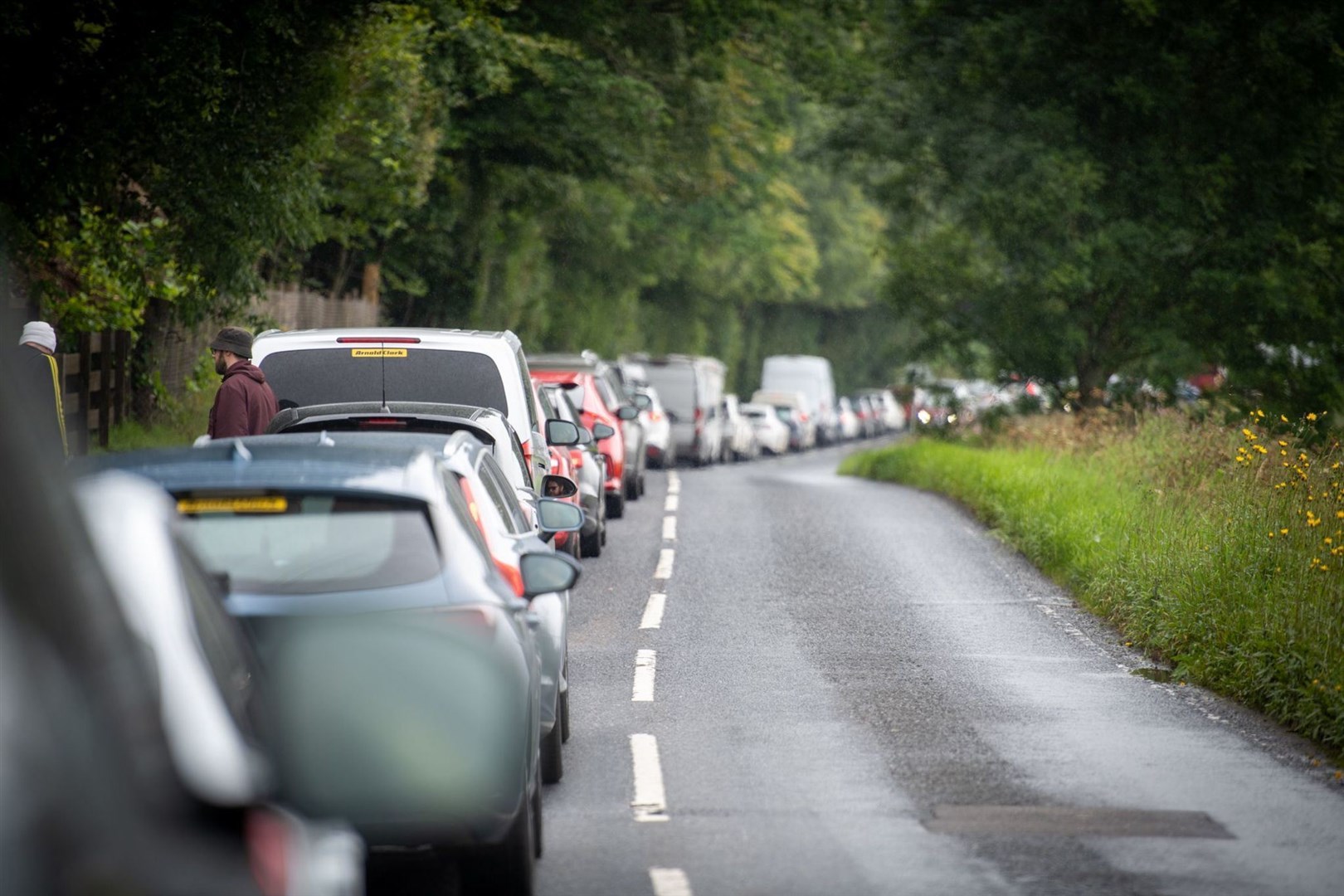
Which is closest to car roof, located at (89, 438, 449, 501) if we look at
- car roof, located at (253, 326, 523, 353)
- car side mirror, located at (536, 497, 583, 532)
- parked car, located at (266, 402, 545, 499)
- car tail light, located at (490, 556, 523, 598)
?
car tail light, located at (490, 556, 523, 598)

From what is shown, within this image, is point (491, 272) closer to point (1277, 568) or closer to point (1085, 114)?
point (1085, 114)

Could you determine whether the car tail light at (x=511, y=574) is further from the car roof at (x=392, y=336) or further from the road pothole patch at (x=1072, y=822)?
the car roof at (x=392, y=336)

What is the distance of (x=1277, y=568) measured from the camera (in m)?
11.4

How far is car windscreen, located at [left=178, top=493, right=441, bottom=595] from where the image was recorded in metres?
5.83

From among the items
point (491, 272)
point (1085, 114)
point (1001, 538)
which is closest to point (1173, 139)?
point (1085, 114)

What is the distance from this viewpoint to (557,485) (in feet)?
42.5

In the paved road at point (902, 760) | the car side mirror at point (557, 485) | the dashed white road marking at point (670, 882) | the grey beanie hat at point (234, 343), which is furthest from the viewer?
the car side mirror at point (557, 485)

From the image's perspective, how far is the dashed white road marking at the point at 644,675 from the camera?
10406mm

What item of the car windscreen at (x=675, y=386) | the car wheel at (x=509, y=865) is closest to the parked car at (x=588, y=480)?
the car wheel at (x=509, y=865)

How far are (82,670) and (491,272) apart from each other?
39.0 m

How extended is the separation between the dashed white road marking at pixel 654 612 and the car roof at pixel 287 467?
7000mm

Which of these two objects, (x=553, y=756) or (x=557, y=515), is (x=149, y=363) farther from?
(x=553, y=756)

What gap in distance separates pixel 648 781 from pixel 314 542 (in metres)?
2.72

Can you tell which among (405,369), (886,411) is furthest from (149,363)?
(886,411)
